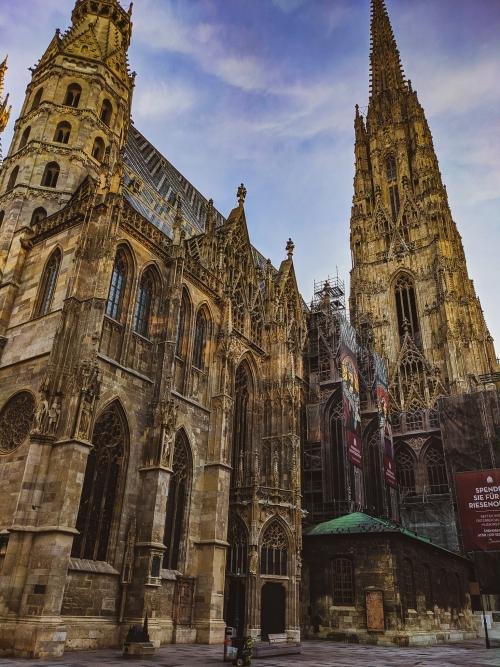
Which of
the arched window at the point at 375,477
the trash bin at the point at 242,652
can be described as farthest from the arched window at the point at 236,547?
the arched window at the point at 375,477

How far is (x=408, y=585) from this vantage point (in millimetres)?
25328

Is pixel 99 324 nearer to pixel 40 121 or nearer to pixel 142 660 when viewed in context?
pixel 142 660

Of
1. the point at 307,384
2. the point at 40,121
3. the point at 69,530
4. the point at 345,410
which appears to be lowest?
the point at 69,530

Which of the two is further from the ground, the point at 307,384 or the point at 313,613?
the point at 307,384

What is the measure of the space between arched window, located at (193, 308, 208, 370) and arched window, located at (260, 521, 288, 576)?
8111mm

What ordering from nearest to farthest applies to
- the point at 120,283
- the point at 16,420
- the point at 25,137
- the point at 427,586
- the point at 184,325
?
the point at 16,420
the point at 120,283
the point at 184,325
the point at 25,137
the point at 427,586

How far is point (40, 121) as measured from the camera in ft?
87.8

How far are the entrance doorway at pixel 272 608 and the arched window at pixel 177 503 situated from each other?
4686mm

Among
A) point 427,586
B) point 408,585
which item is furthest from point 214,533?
point 427,586

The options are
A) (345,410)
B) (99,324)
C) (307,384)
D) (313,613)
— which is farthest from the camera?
(307,384)

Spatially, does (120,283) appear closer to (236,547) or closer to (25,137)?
(25,137)

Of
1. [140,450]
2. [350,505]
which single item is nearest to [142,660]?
[140,450]

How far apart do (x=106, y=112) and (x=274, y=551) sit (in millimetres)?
24181

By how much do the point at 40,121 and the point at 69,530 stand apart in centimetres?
2048
